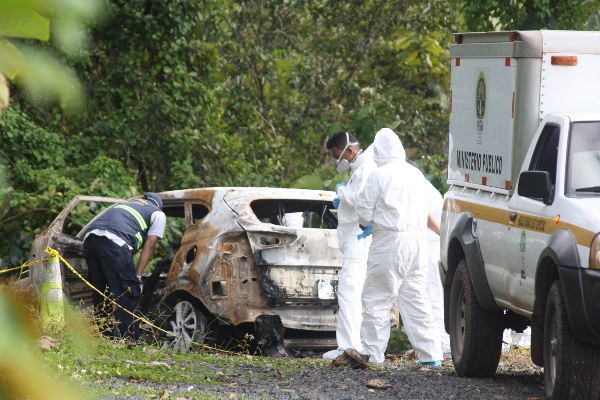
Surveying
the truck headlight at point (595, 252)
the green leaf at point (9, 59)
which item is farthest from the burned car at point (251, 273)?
the green leaf at point (9, 59)

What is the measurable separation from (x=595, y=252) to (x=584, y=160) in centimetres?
95

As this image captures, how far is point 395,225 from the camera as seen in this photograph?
8859 millimetres

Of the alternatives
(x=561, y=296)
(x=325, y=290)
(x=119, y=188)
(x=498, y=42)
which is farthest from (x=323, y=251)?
(x=119, y=188)

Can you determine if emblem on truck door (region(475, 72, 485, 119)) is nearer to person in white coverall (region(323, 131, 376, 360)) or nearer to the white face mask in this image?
person in white coverall (region(323, 131, 376, 360))

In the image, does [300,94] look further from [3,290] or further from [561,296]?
[3,290]

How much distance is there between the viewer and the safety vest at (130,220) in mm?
10125

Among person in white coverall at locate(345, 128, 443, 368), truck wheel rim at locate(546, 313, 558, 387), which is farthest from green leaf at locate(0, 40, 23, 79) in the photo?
person in white coverall at locate(345, 128, 443, 368)

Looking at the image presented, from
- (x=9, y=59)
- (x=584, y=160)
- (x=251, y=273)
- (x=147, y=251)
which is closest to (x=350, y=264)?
(x=251, y=273)

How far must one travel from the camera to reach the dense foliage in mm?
14633

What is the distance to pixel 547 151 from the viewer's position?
679 cm

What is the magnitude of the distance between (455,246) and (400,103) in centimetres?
1120

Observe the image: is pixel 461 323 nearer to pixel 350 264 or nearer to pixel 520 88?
pixel 350 264

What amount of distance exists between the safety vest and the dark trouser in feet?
0.52

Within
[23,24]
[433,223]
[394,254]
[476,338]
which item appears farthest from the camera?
[433,223]
